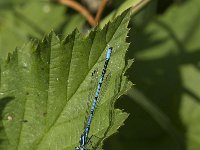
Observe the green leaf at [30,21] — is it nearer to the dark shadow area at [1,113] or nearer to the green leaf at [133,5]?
the green leaf at [133,5]

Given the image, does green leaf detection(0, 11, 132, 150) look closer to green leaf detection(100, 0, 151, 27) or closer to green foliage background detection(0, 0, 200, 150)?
green leaf detection(100, 0, 151, 27)

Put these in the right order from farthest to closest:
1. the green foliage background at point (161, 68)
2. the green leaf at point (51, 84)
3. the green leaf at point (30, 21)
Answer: the green leaf at point (30, 21) → the green foliage background at point (161, 68) → the green leaf at point (51, 84)

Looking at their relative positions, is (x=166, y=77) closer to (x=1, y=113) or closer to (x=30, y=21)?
(x=30, y=21)

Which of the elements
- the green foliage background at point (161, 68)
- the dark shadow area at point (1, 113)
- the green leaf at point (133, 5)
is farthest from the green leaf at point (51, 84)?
the green foliage background at point (161, 68)

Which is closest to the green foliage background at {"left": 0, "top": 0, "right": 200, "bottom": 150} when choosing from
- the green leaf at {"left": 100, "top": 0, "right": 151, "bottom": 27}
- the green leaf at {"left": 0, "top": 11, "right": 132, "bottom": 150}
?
the green leaf at {"left": 100, "top": 0, "right": 151, "bottom": 27}

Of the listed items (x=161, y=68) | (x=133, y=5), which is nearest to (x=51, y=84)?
(x=133, y=5)

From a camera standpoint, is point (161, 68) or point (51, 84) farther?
point (161, 68)
